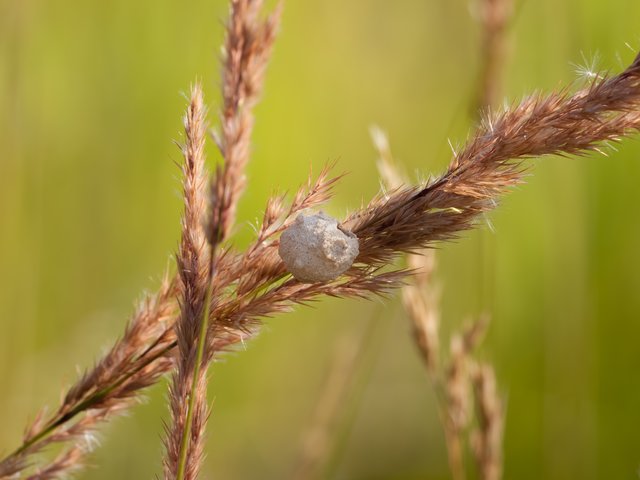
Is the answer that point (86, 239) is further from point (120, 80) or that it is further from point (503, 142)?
point (503, 142)

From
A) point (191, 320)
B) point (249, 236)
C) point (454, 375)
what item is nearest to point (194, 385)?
point (191, 320)

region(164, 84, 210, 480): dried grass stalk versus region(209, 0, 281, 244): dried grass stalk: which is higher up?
region(209, 0, 281, 244): dried grass stalk

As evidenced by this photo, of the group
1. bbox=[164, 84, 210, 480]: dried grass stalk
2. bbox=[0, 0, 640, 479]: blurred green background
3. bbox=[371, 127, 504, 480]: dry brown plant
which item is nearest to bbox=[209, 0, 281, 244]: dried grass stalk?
bbox=[164, 84, 210, 480]: dried grass stalk

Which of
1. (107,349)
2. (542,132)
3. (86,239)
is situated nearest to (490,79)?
(542,132)

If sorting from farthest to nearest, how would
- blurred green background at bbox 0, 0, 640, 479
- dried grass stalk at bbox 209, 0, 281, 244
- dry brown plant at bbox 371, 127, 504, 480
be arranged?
blurred green background at bbox 0, 0, 640, 479 < dry brown plant at bbox 371, 127, 504, 480 < dried grass stalk at bbox 209, 0, 281, 244

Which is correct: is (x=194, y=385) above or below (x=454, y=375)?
above

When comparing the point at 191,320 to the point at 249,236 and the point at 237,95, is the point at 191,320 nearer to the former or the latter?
the point at 237,95

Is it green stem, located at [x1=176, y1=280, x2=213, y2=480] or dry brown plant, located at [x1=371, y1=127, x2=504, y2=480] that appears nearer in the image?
green stem, located at [x1=176, y1=280, x2=213, y2=480]

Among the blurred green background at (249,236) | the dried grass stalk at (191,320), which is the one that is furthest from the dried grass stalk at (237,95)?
the blurred green background at (249,236)

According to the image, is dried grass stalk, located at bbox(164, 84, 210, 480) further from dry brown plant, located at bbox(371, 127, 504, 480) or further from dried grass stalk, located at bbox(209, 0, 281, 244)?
dry brown plant, located at bbox(371, 127, 504, 480)
